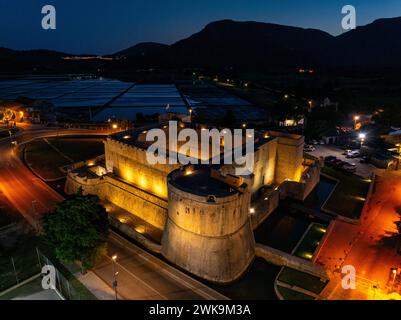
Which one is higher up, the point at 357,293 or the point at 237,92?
the point at 237,92

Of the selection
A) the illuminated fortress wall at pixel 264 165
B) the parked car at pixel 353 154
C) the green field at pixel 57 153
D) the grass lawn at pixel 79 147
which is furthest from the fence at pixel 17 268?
the parked car at pixel 353 154

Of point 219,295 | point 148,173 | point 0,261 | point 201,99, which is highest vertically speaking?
point 201,99

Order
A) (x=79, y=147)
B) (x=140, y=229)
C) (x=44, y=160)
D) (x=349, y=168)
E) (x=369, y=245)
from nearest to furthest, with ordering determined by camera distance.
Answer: (x=369, y=245) → (x=140, y=229) → (x=349, y=168) → (x=44, y=160) → (x=79, y=147)

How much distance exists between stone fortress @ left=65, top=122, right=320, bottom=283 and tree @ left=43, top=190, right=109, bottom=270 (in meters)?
7.15

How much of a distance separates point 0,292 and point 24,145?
45.3 meters

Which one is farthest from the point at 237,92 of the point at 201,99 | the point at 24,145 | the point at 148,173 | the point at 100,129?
the point at 148,173

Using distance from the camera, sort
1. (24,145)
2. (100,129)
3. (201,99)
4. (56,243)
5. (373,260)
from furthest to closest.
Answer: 1. (201,99)
2. (100,129)
3. (24,145)
4. (373,260)
5. (56,243)

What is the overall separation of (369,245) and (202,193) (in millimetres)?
19645

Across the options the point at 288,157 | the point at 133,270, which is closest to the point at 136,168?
the point at 133,270

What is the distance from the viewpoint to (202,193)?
27047mm

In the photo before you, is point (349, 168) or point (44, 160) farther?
point (44, 160)

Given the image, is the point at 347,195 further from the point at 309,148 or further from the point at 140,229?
the point at 140,229

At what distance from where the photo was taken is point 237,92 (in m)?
171

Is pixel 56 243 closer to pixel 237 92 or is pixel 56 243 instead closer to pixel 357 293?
pixel 357 293
